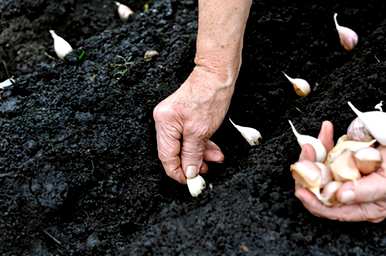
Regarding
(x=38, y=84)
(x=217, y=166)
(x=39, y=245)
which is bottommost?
(x=39, y=245)

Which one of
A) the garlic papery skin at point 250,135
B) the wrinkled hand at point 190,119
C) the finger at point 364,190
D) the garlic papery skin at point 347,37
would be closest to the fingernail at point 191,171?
the wrinkled hand at point 190,119

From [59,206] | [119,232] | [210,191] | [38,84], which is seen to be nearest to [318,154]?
[210,191]

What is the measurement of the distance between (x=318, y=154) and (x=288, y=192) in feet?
0.51

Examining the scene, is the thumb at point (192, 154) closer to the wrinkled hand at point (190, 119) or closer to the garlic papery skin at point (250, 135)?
the wrinkled hand at point (190, 119)

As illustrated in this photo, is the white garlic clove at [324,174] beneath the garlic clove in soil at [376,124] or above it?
beneath

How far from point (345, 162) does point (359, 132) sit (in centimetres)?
15

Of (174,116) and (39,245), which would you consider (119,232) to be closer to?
(39,245)

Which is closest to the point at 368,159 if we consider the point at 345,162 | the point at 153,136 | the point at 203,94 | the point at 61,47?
the point at 345,162

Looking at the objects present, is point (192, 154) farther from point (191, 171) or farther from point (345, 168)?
point (345, 168)

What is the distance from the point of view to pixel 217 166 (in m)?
1.84

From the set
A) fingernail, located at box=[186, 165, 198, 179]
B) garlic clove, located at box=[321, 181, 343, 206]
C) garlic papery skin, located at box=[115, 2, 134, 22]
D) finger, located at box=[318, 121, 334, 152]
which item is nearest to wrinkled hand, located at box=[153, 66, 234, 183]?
fingernail, located at box=[186, 165, 198, 179]

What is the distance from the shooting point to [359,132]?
5.03 feet

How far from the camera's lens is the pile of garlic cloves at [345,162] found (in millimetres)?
1386

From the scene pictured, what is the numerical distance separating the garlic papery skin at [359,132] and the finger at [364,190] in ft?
0.50
